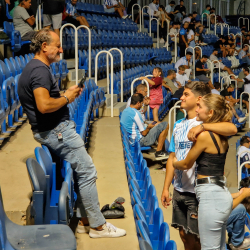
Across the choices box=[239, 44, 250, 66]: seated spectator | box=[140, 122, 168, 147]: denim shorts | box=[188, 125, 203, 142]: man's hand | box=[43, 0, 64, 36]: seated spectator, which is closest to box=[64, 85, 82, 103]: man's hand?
box=[188, 125, 203, 142]: man's hand

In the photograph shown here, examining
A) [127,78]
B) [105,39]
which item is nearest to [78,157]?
[127,78]

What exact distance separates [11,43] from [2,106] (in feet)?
8.77

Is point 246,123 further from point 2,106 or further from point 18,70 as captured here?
point 2,106

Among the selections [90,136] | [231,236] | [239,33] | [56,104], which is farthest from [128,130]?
[239,33]

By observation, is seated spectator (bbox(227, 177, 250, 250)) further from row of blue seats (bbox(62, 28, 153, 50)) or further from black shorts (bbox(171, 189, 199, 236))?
row of blue seats (bbox(62, 28, 153, 50))

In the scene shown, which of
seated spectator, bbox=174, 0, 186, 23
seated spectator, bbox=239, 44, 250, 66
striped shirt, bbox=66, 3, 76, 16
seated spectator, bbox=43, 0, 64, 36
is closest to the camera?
seated spectator, bbox=43, 0, 64, 36

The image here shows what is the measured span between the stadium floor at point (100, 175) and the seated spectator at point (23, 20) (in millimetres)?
1781

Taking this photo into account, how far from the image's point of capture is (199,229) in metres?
2.13

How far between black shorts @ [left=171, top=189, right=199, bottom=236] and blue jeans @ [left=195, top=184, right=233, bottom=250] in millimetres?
Answer: 179

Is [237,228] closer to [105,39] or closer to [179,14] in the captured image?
[105,39]

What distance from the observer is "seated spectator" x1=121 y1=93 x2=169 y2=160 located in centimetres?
468

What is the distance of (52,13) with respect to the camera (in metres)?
6.62

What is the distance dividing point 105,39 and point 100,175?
5688 millimetres

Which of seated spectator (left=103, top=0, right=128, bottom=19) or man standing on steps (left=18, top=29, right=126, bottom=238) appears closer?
man standing on steps (left=18, top=29, right=126, bottom=238)
